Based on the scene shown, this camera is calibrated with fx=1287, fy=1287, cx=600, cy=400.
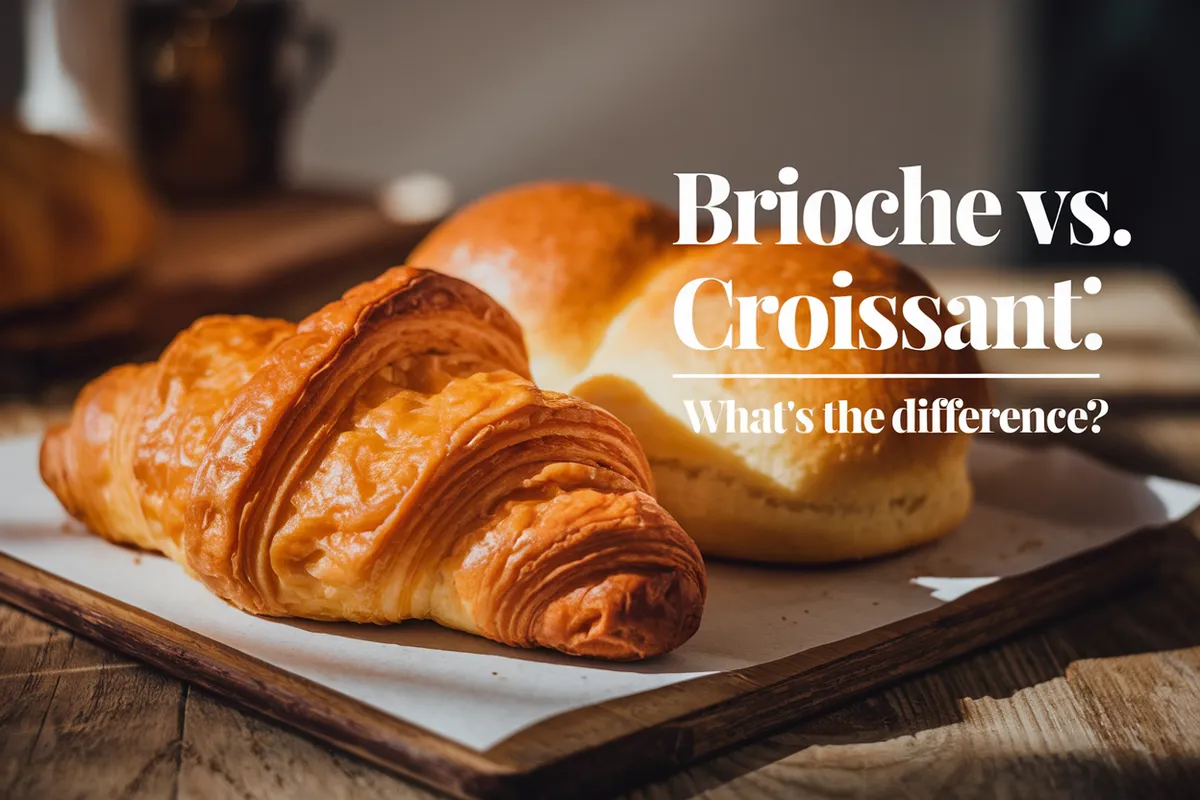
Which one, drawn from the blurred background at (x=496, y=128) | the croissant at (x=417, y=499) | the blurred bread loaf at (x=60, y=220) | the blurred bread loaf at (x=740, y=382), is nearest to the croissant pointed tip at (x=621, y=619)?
the croissant at (x=417, y=499)

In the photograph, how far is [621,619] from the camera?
84 cm

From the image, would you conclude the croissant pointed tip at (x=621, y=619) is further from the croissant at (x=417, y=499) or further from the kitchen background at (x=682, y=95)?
the kitchen background at (x=682, y=95)

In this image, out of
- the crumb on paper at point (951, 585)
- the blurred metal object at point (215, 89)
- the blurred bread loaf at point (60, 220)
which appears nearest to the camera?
the crumb on paper at point (951, 585)

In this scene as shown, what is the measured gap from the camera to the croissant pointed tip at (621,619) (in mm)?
841

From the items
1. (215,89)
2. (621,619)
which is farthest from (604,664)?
(215,89)

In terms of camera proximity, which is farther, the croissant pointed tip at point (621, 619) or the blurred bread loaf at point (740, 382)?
the blurred bread loaf at point (740, 382)

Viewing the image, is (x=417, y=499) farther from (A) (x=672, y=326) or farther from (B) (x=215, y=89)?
(B) (x=215, y=89)

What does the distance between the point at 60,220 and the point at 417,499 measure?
126 centimetres

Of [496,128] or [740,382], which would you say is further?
[496,128]

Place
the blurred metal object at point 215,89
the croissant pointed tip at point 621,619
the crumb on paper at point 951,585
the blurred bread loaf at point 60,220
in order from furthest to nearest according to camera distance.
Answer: the blurred metal object at point 215,89 → the blurred bread loaf at point 60,220 → the crumb on paper at point 951,585 → the croissant pointed tip at point 621,619

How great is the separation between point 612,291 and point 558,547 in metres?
0.39

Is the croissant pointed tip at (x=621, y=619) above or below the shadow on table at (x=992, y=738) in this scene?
above

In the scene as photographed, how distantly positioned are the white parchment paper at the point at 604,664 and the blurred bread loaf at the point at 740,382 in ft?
0.13

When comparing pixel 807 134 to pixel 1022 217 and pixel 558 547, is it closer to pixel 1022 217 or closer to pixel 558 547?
pixel 1022 217
